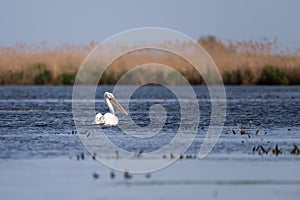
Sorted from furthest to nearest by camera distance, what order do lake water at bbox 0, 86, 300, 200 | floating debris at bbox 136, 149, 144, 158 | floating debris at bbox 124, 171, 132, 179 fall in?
floating debris at bbox 136, 149, 144, 158 < floating debris at bbox 124, 171, 132, 179 < lake water at bbox 0, 86, 300, 200

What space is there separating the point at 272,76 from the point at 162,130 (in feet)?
82.4

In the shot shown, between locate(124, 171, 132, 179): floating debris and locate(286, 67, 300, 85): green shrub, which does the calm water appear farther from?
locate(286, 67, 300, 85): green shrub

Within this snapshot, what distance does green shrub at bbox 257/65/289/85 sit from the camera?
144 feet

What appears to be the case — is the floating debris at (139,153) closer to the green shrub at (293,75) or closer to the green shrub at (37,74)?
the green shrub at (293,75)

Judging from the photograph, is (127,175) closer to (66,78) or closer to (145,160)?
(145,160)

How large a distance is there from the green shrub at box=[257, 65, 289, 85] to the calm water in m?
10.1

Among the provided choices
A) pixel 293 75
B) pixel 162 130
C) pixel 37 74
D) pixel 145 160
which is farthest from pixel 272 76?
pixel 145 160

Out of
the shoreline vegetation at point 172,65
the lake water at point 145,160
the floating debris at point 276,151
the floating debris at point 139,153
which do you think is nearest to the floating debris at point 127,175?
the lake water at point 145,160

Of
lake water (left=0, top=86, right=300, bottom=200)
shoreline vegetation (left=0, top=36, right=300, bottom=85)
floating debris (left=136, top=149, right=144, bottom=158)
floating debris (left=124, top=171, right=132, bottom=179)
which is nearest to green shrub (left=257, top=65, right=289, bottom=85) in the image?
shoreline vegetation (left=0, top=36, right=300, bottom=85)

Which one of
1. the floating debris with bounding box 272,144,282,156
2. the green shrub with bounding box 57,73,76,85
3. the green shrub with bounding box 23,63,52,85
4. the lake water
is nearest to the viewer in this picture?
the lake water

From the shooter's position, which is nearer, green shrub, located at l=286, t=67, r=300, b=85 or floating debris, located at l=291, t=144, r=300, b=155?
floating debris, located at l=291, t=144, r=300, b=155

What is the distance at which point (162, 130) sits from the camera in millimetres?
19500

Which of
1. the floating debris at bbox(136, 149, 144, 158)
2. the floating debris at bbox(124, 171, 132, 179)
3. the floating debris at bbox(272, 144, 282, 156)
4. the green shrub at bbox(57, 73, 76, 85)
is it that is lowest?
the floating debris at bbox(124, 171, 132, 179)

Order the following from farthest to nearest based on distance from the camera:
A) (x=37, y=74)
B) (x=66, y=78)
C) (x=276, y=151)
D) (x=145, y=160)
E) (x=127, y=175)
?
(x=66, y=78), (x=37, y=74), (x=276, y=151), (x=145, y=160), (x=127, y=175)
